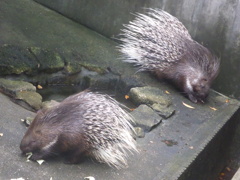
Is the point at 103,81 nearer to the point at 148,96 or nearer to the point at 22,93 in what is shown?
the point at 148,96

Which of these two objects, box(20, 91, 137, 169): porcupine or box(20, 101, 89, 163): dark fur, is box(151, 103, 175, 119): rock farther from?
box(20, 101, 89, 163): dark fur

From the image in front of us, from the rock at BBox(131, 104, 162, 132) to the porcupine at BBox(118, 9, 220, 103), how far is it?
2.72ft

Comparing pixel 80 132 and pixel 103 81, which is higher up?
pixel 80 132

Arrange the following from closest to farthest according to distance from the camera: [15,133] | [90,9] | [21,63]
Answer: [15,133] < [21,63] < [90,9]

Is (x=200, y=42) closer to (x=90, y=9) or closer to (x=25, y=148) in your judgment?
(x=90, y=9)

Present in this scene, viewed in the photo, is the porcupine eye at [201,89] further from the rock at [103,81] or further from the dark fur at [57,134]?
the dark fur at [57,134]

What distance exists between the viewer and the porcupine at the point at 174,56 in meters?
4.85

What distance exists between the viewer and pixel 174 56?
493cm

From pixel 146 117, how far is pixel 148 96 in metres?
0.46

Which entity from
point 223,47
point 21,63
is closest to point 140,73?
point 223,47

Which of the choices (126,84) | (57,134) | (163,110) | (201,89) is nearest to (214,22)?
(201,89)

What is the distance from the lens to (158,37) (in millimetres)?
4949

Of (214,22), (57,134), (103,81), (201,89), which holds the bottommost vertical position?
(103,81)

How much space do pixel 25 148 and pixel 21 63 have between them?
161 cm
